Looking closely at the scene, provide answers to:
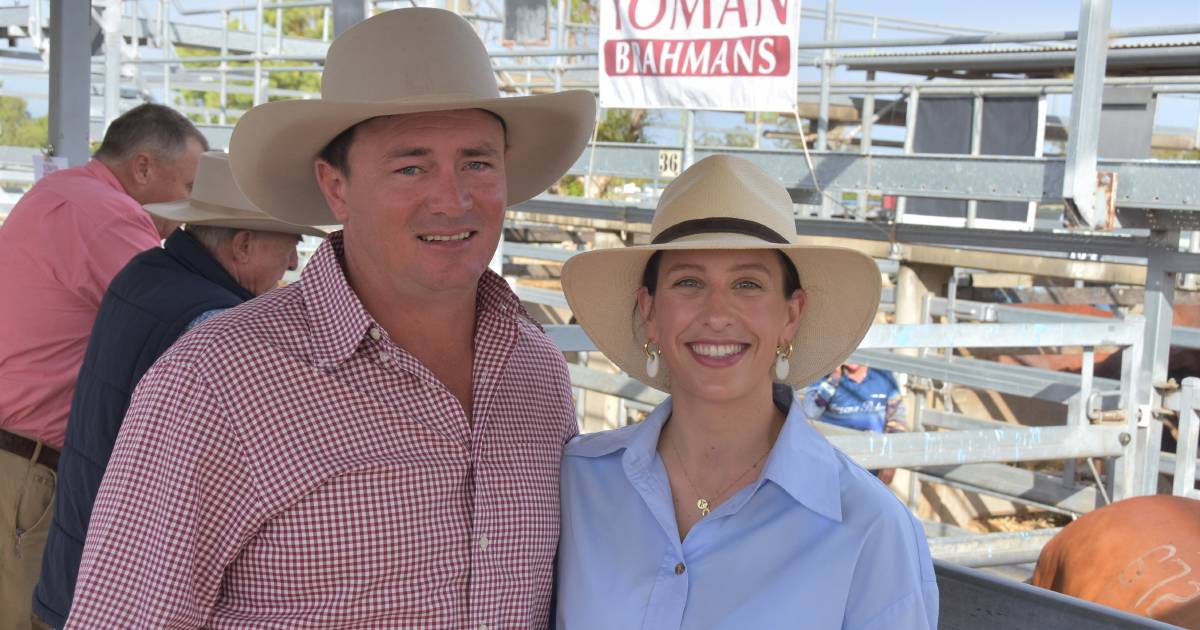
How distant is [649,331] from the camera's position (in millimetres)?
2080

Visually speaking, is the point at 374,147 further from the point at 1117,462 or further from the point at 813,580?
the point at 1117,462

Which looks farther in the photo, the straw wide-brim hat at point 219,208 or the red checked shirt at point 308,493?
the straw wide-brim hat at point 219,208

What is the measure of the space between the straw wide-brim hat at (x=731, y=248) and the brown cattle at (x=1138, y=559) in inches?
76.9

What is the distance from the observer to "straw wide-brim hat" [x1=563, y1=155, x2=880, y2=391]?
1907mm

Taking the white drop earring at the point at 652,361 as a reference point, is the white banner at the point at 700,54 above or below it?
above

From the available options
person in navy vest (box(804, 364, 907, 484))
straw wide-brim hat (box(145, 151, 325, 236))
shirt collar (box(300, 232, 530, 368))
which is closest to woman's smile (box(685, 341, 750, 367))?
shirt collar (box(300, 232, 530, 368))

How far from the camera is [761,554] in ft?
5.73

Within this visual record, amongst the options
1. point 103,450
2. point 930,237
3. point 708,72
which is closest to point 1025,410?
point 930,237

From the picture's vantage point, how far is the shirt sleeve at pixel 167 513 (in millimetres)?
1580

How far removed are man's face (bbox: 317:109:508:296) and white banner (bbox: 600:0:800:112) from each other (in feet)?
12.6

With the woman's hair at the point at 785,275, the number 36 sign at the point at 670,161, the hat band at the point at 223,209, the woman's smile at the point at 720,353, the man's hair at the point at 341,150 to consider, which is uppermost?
the number 36 sign at the point at 670,161

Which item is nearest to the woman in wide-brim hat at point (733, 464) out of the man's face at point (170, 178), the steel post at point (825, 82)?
the man's face at point (170, 178)

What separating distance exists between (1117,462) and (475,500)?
4.37 meters

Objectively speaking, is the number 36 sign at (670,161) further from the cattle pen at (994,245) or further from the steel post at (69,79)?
the steel post at (69,79)
